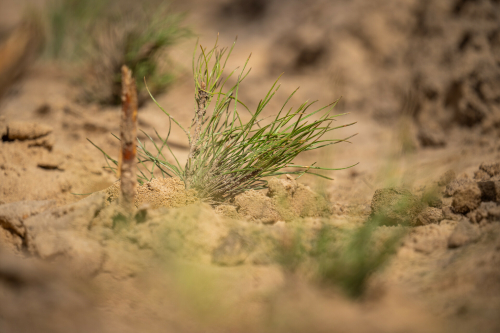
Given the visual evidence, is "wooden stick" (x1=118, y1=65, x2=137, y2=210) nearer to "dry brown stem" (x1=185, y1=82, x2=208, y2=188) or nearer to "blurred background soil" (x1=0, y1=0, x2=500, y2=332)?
"blurred background soil" (x1=0, y1=0, x2=500, y2=332)

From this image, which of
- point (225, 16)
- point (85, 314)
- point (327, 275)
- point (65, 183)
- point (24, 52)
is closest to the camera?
point (85, 314)

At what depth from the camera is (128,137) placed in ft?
3.42

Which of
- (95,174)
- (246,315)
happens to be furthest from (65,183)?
(246,315)

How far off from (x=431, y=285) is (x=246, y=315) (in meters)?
0.49

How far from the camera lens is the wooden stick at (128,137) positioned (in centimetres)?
102

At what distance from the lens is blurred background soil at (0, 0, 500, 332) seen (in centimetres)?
79

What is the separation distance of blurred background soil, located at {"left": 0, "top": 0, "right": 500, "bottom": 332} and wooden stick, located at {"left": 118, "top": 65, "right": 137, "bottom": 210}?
17 centimetres

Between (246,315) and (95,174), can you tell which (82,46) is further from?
(246,315)

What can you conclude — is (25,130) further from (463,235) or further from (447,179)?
(447,179)

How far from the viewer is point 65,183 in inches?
69.8

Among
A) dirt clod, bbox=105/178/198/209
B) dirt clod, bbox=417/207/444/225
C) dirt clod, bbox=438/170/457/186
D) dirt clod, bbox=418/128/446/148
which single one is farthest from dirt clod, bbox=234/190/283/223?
dirt clod, bbox=418/128/446/148

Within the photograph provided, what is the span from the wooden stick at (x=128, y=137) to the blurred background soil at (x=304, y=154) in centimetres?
17

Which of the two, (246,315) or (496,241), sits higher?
(496,241)

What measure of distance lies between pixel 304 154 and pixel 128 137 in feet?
6.80
